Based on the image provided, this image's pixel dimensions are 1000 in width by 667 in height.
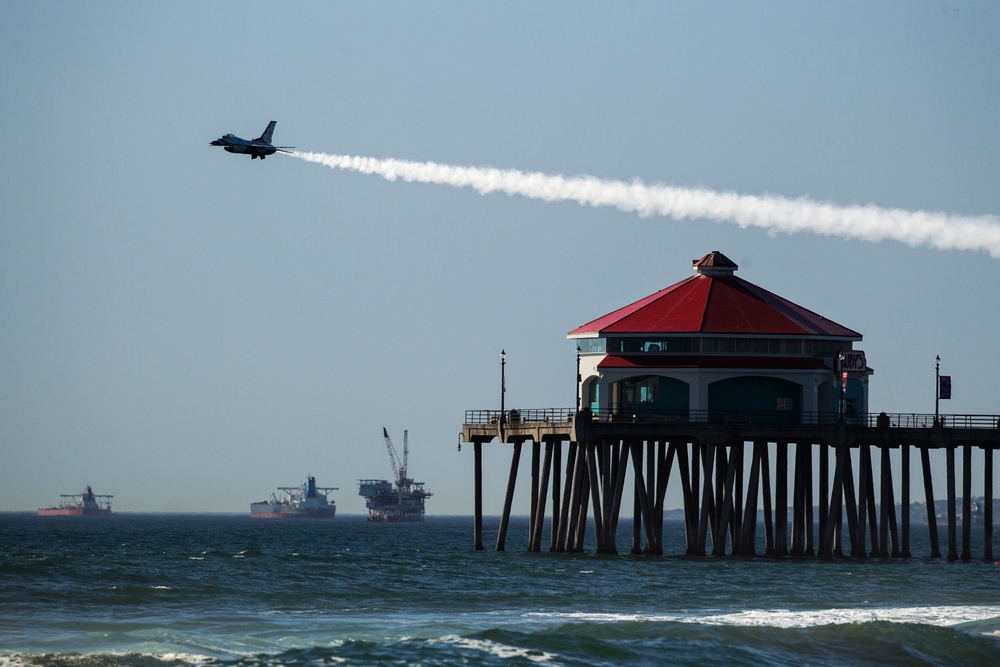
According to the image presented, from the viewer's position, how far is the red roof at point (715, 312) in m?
76.1

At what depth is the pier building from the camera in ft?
245

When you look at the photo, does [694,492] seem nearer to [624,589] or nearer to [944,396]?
[944,396]

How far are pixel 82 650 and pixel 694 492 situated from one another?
38.4 m

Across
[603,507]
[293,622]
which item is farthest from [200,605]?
[603,507]

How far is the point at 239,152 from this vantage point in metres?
78.7

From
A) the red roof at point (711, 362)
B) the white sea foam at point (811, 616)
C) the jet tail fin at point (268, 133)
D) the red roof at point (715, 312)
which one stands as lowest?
the white sea foam at point (811, 616)

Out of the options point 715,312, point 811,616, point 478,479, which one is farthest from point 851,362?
point 811,616

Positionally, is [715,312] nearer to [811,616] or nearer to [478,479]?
[478,479]

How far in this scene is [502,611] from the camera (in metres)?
54.3

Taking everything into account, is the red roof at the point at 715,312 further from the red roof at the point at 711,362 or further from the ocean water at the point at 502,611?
the ocean water at the point at 502,611

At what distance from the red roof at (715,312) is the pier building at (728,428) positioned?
10 centimetres

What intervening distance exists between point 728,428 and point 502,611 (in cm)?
2143

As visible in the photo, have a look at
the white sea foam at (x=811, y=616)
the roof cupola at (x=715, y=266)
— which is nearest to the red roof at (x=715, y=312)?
the roof cupola at (x=715, y=266)

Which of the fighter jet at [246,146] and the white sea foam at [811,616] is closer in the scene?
the white sea foam at [811,616]
